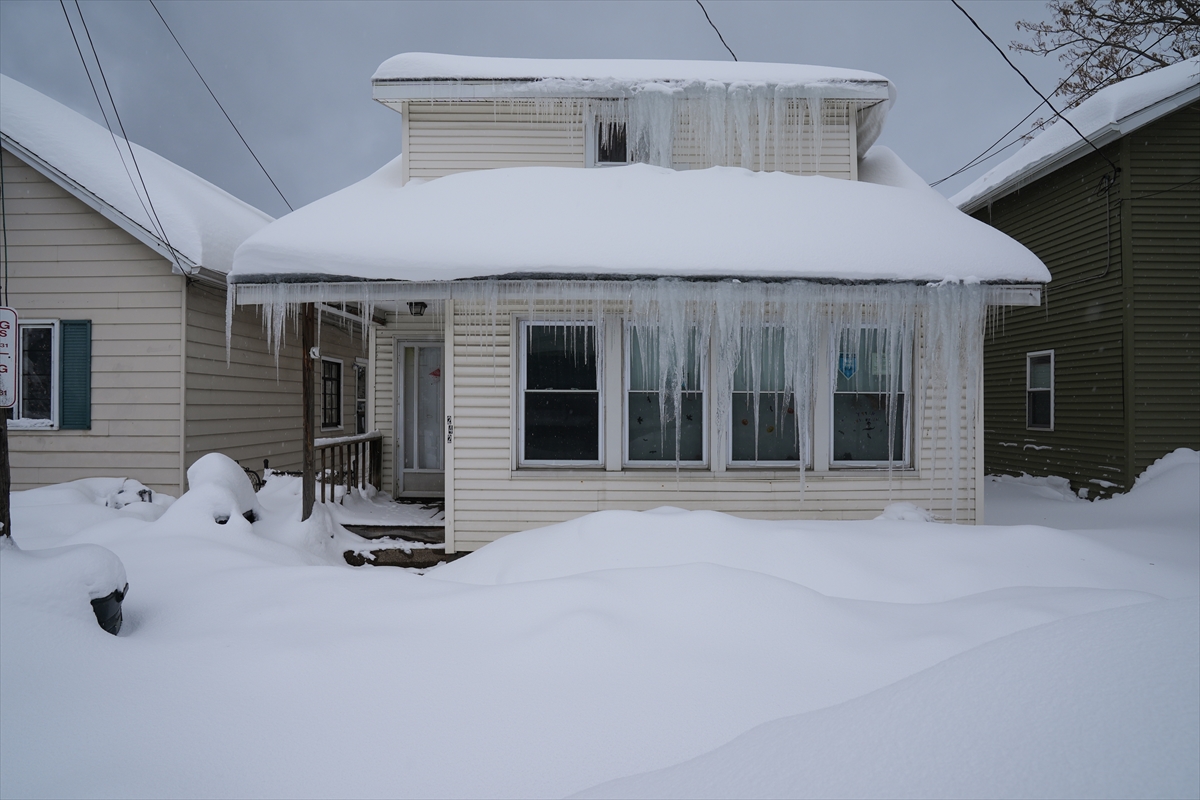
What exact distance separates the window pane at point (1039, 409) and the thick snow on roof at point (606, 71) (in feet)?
22.0

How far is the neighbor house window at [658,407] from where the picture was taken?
6102 millimetres

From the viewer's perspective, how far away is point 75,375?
6.91 meters

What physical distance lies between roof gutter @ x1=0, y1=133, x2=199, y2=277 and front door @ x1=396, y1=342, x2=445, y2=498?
Result: 2763 millimetres

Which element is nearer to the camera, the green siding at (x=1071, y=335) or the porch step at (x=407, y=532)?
the porch step at (x=407, y=532)

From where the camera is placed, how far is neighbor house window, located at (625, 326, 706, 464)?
610cm

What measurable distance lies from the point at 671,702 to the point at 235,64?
152860 mm

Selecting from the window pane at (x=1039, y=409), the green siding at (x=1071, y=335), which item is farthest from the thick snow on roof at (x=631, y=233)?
the window pane at (x=1039, y=409)

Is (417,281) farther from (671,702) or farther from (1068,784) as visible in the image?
(1068,784)

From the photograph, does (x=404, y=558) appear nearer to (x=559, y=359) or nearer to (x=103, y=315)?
(x=559, y=359)

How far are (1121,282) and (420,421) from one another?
33.9ft

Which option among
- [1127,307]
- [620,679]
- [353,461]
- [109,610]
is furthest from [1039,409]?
[109,610]

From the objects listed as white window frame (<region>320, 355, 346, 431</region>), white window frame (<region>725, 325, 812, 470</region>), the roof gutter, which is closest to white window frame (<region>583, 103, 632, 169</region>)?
white window frame (<region>725, 325, 812, 470</region>)

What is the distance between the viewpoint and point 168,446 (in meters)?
6.96

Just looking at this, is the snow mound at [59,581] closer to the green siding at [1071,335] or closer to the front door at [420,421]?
the front door at [420,421]
